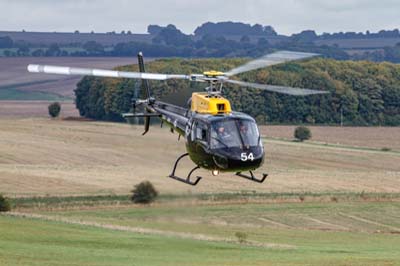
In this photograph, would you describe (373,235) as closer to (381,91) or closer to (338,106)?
(338,106)

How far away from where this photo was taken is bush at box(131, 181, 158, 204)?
42.1 meters

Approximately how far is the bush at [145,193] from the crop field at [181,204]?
384mm

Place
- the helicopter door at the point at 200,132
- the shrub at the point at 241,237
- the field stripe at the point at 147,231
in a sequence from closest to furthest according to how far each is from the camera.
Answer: the helicopter door at the point at 200,132, the field stripe at the point at 147,231, the shrub at the point at 241,237

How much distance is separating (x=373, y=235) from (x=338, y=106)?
4639 cm

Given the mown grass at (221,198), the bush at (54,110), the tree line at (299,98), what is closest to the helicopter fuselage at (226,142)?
Result: the mown grass at (221,198)

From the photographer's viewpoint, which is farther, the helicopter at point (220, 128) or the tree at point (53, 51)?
the tree at point (53, 51)

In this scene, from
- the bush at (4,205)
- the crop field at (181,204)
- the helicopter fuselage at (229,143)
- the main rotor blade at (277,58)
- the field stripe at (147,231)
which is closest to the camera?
the main rotor blade at (277,58)

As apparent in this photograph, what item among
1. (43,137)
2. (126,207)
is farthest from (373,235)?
(43,137)

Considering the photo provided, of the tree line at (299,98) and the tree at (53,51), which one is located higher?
the tree line at (299,98)

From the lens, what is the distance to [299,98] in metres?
91.1

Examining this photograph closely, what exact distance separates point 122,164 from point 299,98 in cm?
3258

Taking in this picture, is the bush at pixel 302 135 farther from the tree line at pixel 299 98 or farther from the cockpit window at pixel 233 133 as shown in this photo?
the cockpit window at pixel 233 133

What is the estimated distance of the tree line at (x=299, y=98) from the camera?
8744 cm

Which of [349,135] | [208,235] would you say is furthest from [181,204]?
[349,135]
